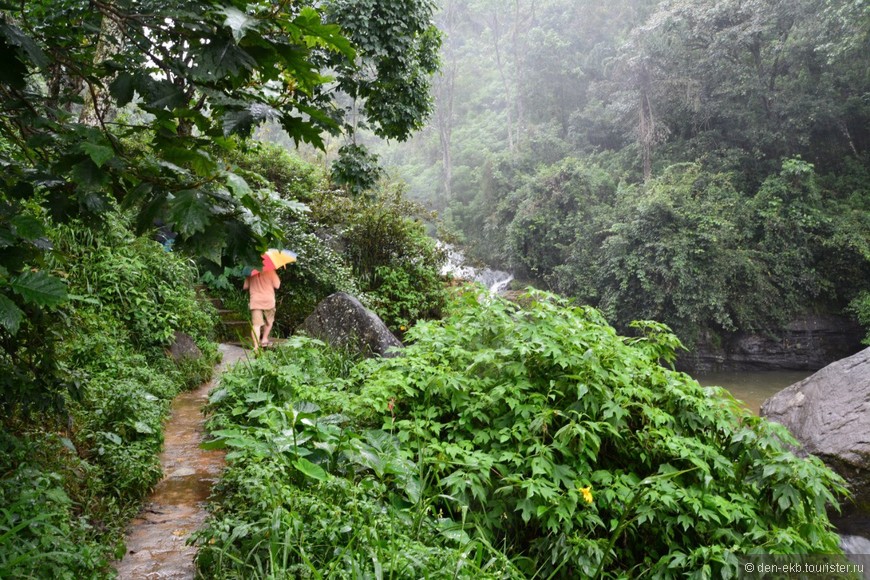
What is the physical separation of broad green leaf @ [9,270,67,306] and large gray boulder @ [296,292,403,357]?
4.72 metres

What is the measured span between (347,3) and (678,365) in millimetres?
13606

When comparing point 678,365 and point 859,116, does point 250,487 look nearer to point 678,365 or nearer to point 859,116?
point 678,365

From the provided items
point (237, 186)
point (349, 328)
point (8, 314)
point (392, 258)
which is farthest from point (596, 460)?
point (392, 258)

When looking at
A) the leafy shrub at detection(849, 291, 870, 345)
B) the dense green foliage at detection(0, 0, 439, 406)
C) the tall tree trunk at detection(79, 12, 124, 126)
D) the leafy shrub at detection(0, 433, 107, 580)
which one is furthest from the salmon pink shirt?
the leafy shrub at detection(849, 291, 870, 345)

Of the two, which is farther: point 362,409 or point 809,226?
point 809,226

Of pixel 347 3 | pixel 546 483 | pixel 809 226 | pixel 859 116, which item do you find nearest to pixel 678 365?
pixel 809 226

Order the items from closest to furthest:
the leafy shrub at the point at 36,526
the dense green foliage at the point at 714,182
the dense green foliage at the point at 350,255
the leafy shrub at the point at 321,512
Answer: the leafy shrub at the point at 36,526 → the leafy shrub at the point at 321,512 → the dense green foliage at the point at 350,255 → the dense green foliage at the point at 714,182

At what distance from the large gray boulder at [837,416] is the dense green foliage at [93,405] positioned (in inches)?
249

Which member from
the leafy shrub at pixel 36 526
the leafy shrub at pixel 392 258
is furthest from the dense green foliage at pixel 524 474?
the leafy shrub at pixel 392 258

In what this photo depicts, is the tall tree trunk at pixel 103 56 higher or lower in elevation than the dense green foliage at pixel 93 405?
higher

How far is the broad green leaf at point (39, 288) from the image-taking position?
4.82ft

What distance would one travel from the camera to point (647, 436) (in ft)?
10.4

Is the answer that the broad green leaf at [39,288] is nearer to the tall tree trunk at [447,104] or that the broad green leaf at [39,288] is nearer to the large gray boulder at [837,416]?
the large gray boulder at [837,416]

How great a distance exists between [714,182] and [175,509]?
17.0 meters
